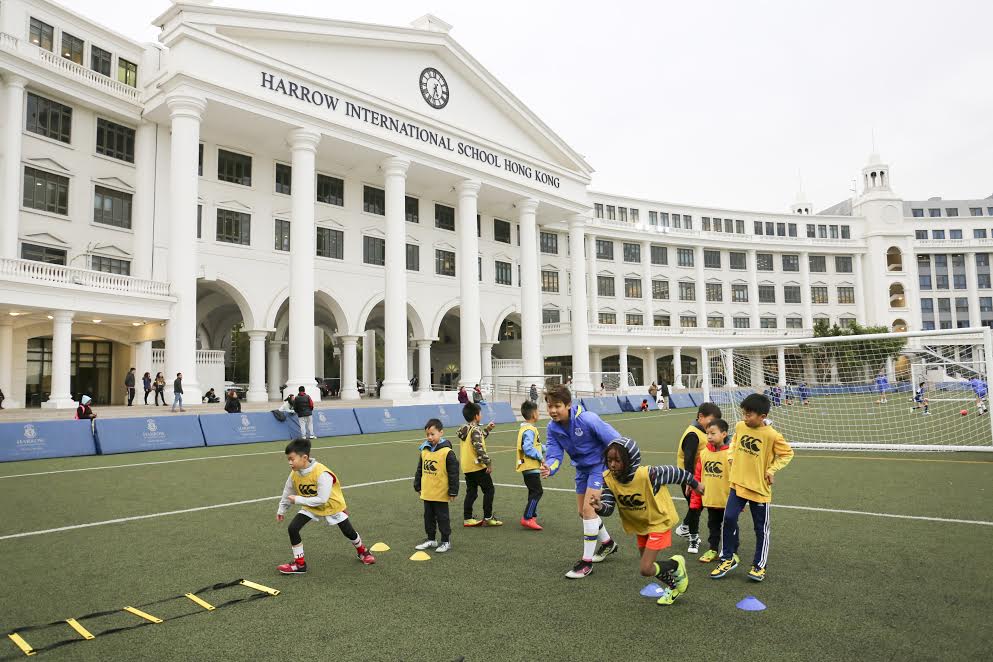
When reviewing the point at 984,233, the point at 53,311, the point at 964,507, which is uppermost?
the point at 984,233

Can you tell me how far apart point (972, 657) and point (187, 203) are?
92.9ft

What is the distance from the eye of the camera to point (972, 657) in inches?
158

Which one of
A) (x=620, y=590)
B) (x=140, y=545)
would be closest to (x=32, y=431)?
(x=140, y=545)

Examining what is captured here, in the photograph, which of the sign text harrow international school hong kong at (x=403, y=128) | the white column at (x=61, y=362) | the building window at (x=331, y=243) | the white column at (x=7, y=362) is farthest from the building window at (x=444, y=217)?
the white column at (x=7, y=362)

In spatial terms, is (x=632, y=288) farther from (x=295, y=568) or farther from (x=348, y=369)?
(x=295, y=568)

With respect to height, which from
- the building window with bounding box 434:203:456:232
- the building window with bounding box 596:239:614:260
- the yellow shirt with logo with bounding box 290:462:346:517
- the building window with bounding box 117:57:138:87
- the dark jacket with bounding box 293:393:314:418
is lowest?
the yellow shirt with logo with bounding box 290:462:346:517

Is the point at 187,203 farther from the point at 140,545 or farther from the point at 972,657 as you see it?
the point at 972,657

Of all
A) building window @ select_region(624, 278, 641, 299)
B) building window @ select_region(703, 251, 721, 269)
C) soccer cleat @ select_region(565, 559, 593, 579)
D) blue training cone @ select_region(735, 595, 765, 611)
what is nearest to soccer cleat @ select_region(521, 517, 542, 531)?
soccer cleat @ select_region(565, 559, 593, 579)

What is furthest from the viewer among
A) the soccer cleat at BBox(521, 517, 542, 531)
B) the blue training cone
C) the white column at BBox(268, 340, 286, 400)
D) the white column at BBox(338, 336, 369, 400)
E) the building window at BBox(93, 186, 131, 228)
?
the white column at BBox(268, 340, 286, 400)

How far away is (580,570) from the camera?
586 cm

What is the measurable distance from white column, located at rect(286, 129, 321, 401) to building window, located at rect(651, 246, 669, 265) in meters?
40.0

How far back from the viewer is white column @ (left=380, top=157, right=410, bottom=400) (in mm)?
33031

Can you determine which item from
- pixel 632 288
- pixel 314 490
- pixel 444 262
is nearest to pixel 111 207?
pixel 444 262

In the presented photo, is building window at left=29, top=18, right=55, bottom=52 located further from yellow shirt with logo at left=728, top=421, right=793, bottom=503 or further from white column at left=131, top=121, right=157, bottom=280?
yellow shirt with logo at left=728, top=421, right=793, bottom=503
